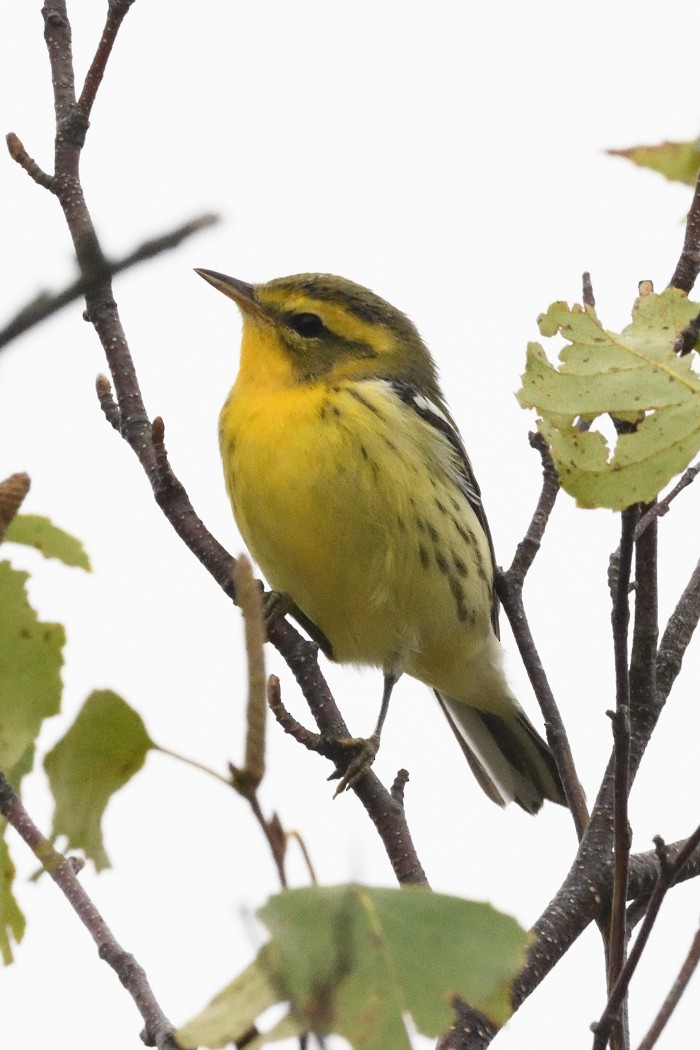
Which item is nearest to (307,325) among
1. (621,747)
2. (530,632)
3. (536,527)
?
(536,527)

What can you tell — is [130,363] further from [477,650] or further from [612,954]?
[477,650]

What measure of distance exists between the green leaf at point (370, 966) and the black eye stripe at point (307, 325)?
393 centimetres

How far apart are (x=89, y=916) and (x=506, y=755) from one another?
3.82 metres

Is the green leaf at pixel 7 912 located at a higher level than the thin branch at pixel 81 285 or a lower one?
higher

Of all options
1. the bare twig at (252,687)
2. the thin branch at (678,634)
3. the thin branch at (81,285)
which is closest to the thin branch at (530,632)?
the thin branch at (678,634)

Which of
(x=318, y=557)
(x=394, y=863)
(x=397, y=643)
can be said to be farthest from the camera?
(x=397, y=643)

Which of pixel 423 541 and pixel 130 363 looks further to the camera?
pixel 423 541

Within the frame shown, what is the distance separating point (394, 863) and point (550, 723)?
0.61 m

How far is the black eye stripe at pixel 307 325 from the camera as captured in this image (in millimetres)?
5398

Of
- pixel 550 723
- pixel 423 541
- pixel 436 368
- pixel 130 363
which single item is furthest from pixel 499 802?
pixel 130 363

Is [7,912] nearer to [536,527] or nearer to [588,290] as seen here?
[536,527]

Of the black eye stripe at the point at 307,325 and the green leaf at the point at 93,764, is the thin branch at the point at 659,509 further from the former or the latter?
the black eye stripe at the point at 307,325

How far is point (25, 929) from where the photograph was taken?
96.0 inches

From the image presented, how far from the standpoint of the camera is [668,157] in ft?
7.76
